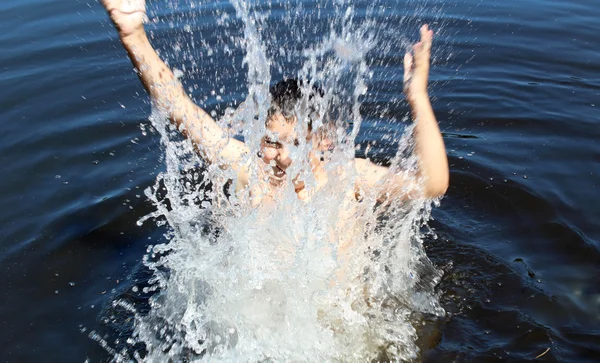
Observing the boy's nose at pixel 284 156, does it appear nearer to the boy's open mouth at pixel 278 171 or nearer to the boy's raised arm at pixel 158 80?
the boy's open mouth at pixel 278 171

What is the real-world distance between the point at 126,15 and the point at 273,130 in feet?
3.23

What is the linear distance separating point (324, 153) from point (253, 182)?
0.47 metres

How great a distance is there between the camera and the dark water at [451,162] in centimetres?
350

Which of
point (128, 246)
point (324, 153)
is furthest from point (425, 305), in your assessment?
point (128, 246)

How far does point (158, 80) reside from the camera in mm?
3180

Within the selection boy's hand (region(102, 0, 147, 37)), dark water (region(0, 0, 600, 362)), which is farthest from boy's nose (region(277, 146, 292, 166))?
dark water (region(0, 0, 600, 362))

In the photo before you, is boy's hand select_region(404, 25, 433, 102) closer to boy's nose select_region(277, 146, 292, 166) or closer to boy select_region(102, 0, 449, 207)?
boy select_region(102, 0, 449, 207)

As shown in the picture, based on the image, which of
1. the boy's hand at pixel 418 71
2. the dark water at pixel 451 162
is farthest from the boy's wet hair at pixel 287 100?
the dark water at pixel 451 162

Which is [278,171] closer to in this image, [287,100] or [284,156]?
[284,156]

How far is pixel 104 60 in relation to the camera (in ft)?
22.9

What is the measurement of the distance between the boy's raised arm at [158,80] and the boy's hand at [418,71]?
1.14m

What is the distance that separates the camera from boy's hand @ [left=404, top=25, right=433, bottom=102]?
3090mm

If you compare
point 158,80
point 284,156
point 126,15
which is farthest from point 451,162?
point 126,15

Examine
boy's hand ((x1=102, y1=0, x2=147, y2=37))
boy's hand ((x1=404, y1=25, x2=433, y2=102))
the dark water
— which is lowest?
the dark water
